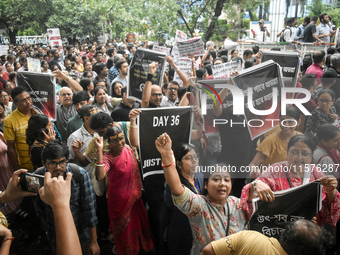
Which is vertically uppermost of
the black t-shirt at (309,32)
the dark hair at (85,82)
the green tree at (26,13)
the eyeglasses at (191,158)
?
the green tree at (26,13)

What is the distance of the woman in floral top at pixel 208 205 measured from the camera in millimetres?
2363

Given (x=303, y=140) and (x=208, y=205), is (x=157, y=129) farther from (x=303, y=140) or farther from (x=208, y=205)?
(x=303, y=140)

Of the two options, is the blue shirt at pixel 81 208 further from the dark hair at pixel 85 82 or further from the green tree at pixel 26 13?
the green tree at pixel 26 13

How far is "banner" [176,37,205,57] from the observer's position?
714 cm

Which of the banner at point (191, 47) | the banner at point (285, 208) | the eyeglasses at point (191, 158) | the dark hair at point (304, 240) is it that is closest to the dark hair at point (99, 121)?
the eyeglasses at point (191, 158)

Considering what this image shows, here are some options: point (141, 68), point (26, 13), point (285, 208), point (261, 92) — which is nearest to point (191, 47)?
point (141, 68)

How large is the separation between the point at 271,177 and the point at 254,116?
49cm

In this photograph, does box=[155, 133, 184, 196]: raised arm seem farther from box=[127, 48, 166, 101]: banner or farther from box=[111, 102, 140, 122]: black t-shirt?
box=[127, 48, 166, 101]: banner

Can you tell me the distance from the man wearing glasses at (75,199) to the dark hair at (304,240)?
1.67 metres

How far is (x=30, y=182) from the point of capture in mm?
2215

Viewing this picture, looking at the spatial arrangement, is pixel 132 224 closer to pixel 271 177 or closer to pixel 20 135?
pixel 271 177

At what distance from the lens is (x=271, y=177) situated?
2461mm

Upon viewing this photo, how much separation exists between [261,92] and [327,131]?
2.37 ft

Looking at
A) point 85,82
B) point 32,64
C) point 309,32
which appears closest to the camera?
point 85,82
